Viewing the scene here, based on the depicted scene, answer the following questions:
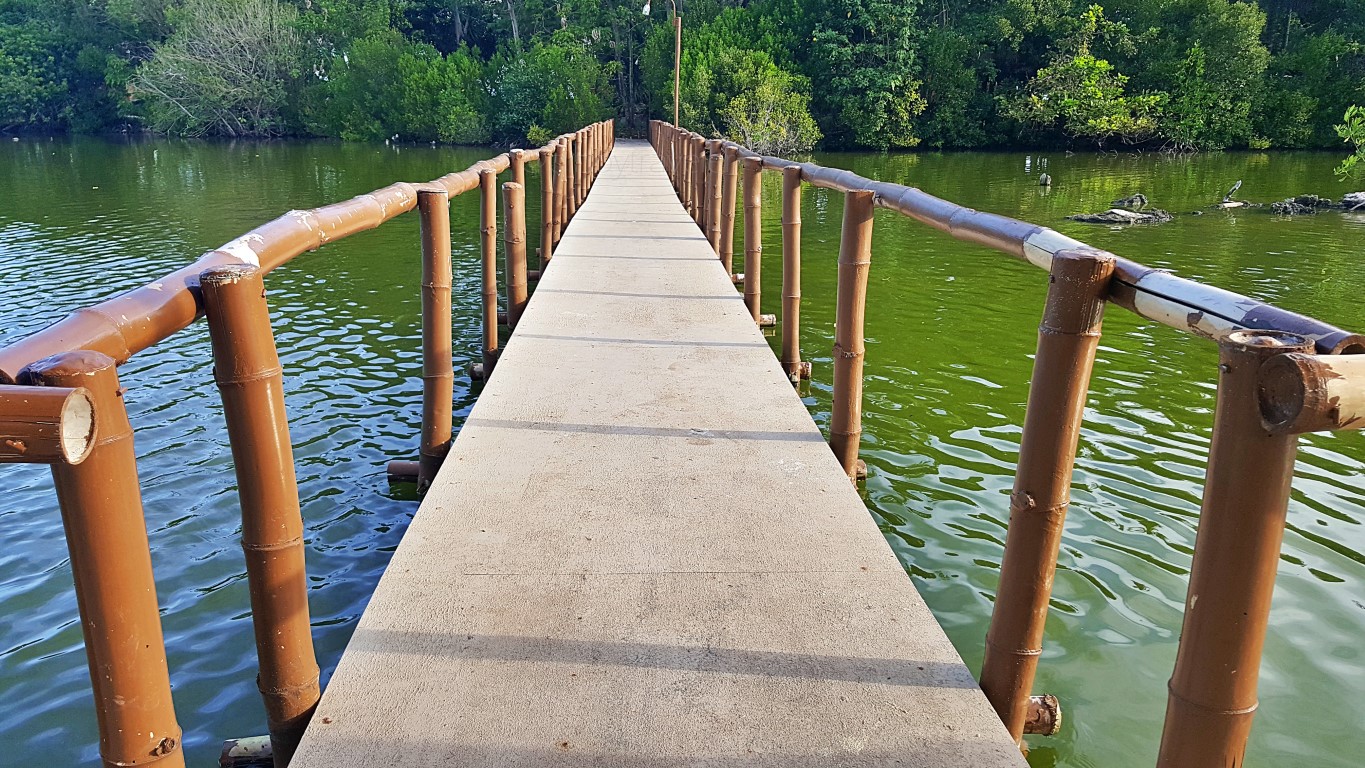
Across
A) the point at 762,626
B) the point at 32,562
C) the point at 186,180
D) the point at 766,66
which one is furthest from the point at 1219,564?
the point at 766,66

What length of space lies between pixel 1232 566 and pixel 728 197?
667 centimetres

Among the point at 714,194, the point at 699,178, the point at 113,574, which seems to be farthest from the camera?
the point at 699,178

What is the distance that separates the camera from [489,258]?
20.1 feet

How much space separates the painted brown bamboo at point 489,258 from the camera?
19.3 feet

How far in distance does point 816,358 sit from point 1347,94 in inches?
1447

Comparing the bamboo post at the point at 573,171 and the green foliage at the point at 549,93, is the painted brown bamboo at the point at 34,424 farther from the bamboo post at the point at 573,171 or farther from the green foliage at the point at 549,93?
the green foliage at the point at 549,93

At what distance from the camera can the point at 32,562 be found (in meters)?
4.35

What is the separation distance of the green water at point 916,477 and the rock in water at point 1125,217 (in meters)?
1.71

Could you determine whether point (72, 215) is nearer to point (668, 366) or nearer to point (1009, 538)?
point (668, 366)

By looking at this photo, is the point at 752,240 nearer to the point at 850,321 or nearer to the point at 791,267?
the point at 791,267

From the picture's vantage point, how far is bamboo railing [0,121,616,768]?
1.46 meters

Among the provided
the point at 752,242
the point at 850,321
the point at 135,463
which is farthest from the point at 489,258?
the point at 135,463

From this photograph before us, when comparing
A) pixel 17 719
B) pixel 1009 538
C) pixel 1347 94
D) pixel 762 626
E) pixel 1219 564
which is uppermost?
pixel 1347 94

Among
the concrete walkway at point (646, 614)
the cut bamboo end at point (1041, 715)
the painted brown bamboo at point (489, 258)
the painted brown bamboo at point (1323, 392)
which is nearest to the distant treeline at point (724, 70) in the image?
the painted brown bamboo at point (489, 258)
